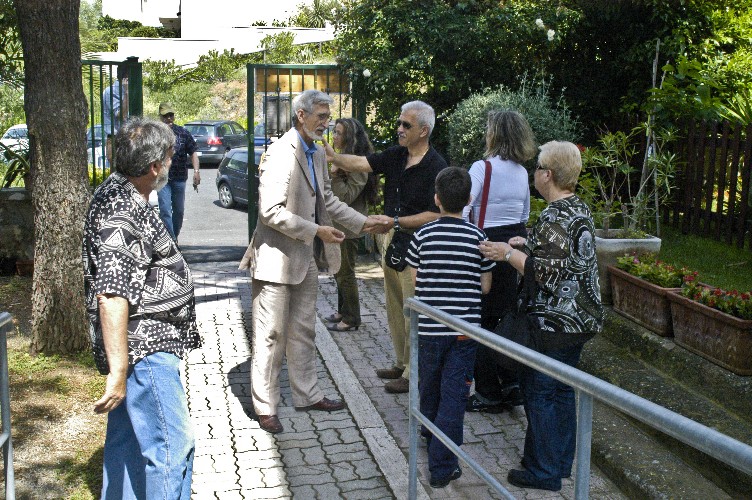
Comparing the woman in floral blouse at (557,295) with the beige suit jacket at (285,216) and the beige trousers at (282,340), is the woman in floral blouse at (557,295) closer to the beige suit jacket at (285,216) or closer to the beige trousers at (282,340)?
the beige suit jacket at (285,216)

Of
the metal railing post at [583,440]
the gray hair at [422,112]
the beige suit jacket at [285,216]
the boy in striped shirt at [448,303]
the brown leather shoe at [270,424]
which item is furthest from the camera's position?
the gray hair at [422,112]

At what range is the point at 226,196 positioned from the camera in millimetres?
18312

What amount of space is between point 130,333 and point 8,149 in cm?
761

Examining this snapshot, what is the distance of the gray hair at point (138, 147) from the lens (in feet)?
12.5

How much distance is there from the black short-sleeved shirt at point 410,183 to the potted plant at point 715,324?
1.76m

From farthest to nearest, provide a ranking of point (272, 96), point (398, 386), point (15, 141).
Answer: point (15, 141) < point (272, 96) < point (398, 386)

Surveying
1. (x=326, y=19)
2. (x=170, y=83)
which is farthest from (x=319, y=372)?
(x=326, y=19)

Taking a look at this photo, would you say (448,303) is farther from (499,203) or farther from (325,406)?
(325,406)

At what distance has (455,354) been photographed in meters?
4.85

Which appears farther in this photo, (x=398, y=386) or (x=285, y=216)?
(x=398, y=386)

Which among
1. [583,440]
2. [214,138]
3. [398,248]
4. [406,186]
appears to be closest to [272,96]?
[406,186]

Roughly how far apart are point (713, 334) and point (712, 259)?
2.62m

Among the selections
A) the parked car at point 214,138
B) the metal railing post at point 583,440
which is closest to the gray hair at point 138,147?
the metal railing post at point 583,440

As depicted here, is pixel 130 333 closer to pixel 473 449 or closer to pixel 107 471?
pixel 107 471
